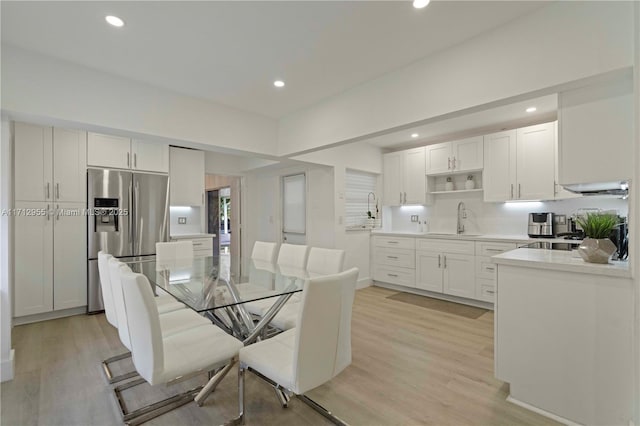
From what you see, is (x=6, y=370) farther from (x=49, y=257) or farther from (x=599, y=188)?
(x=599, y=188)

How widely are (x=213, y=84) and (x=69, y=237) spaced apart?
8.75 feet

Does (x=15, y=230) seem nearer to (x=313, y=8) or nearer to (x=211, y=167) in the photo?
(x=211, y=167)

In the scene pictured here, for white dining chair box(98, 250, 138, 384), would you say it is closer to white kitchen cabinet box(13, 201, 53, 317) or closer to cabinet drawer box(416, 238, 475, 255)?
white kitchen cabinet box(13, 201, 53, 317)

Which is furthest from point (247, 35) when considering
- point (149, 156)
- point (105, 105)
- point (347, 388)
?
point (149, 156)

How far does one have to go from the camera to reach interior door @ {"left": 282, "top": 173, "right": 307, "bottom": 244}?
523 centimetres

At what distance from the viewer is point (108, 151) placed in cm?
388

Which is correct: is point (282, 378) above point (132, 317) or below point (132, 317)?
below

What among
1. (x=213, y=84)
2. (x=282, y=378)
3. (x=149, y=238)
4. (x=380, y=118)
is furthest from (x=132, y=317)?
(x=149, y=238)

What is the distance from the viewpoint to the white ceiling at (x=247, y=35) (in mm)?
1899

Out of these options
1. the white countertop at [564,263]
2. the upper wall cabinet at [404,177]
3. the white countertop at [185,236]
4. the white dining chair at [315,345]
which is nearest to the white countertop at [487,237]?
the upper wall cabinet at [404,177]

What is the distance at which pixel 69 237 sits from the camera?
3643 mm

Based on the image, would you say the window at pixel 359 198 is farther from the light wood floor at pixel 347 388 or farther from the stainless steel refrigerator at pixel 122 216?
the stainless steel refrigerator at pixel 122 216

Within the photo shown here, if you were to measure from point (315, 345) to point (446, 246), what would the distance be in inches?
134

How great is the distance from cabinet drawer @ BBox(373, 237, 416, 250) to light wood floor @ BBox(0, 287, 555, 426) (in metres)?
1.71
